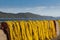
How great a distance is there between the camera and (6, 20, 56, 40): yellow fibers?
449 inches

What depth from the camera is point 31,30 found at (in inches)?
488

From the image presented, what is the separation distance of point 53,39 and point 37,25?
216 centimetres

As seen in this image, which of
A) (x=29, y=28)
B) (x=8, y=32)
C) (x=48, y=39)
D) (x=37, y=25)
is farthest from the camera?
(x=48, y=39)

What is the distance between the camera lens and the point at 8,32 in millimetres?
11250

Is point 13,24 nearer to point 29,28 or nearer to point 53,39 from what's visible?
point 29,28

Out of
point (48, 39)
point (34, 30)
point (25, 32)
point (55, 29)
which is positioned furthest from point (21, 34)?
point (55, 29)

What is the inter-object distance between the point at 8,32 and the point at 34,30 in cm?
183

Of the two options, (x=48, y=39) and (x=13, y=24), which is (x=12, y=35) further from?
(x=48, y=39)

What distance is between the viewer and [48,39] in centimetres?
1402

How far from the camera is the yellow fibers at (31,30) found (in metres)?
11.4

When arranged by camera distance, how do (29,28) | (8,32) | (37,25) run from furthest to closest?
1. (37,25)
2. (29,28)
3. (8,32)

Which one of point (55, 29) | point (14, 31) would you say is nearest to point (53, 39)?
point (55, 29)

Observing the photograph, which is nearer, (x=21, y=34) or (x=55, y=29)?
(x=21, y=34)

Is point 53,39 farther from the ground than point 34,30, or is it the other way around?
point 34,30
